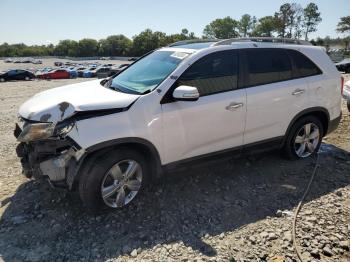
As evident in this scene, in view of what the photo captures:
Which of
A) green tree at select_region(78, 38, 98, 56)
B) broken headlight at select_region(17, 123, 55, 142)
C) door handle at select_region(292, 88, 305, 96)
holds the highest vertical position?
green tree at select_region(78, 38, 98, 56)

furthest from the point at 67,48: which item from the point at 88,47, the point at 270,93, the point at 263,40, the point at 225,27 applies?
the point at 270,93

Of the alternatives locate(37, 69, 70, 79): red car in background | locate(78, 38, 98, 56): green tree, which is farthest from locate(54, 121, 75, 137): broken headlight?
locate(78, 38, 98, 56): green tree

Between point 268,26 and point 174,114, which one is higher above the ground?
point 268,26

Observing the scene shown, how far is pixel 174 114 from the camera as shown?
145 inches

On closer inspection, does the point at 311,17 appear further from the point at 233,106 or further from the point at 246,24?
the point at 233,106

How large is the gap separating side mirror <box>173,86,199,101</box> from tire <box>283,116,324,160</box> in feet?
6.83

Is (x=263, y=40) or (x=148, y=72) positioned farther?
(x=263, y=40)

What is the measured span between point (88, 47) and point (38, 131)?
134 metres

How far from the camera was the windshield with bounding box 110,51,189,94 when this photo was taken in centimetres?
388

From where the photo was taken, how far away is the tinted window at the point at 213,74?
3891mm

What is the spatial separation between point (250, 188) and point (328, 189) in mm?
1037

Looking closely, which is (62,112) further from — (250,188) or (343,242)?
(343,242)

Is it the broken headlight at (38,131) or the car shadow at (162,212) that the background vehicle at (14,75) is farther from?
the broken headlight at (38,131)

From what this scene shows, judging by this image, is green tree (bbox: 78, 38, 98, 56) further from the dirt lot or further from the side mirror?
the side mirror
